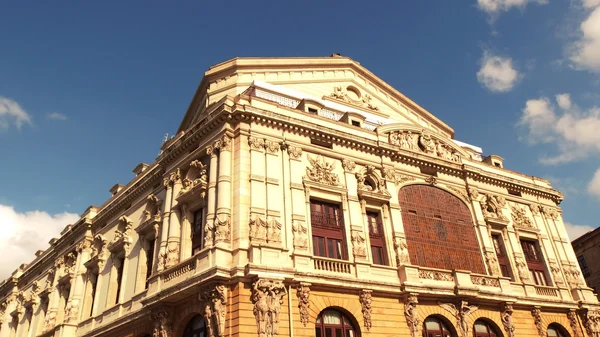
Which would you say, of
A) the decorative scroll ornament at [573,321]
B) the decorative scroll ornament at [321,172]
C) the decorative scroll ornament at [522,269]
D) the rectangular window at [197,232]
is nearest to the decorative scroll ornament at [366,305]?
the decorative scroll ornament at [321,172]

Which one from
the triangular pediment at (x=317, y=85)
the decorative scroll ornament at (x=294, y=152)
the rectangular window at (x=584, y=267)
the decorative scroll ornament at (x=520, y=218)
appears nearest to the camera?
the decorative scroll ornament at (x=294, y=152)

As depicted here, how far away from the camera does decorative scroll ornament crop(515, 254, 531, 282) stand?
3111cm

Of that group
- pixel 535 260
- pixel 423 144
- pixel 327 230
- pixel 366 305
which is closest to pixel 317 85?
pixel 423 144

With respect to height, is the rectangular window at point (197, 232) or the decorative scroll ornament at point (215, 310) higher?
the rectangular window at point (197, 232)

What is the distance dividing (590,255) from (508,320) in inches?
1000

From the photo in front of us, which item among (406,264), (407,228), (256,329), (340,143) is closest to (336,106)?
(340,143)

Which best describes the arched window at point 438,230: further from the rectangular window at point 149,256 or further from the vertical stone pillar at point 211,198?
the rectangular window at point 149,256

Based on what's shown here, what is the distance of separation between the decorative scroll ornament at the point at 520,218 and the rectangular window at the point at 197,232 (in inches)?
882

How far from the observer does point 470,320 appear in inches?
1045

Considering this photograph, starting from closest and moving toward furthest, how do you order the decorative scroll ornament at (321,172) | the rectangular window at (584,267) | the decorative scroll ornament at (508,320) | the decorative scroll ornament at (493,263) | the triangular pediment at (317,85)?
the decorative scroll ornament at (321,172), the decorative scroll ornament at (508,320), the decorative scroll ornament at (493,263), the triangular pediment at (317,85), the rectangular window at (584,267)

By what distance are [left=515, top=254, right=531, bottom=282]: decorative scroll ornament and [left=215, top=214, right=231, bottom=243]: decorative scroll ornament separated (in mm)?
20156

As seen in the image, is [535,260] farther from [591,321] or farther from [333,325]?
[333,325]

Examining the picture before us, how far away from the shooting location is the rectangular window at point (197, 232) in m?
25.2

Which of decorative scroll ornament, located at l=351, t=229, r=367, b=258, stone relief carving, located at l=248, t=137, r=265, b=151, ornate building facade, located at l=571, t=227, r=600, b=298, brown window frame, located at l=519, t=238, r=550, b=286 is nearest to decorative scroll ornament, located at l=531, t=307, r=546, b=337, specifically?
brown window frame, located at l=519, t=238, r=550, b=286
